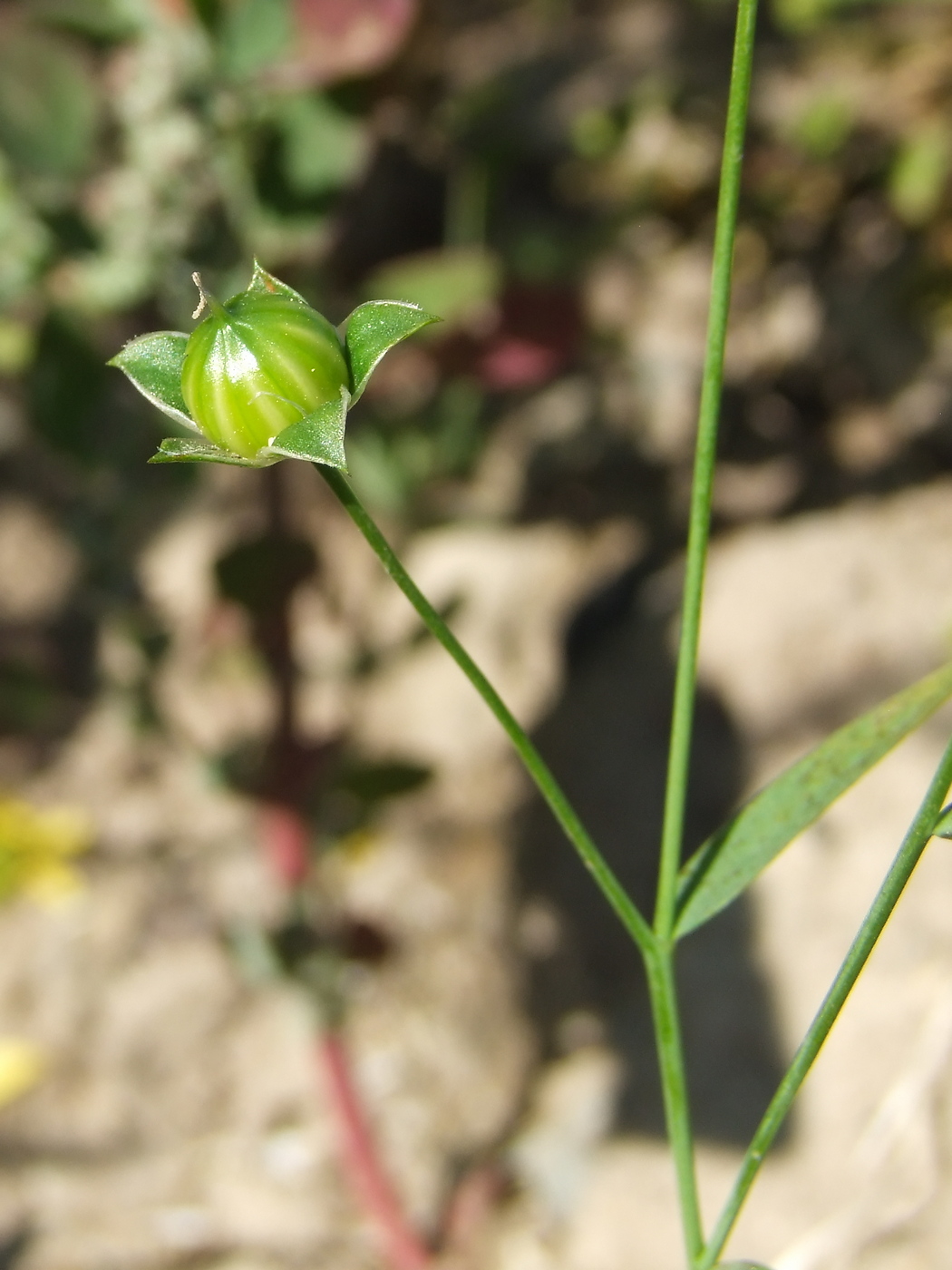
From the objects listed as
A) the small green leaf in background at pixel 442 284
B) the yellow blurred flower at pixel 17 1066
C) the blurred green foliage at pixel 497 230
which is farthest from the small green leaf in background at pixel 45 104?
the yellow blurred flower at pixel 17 1066

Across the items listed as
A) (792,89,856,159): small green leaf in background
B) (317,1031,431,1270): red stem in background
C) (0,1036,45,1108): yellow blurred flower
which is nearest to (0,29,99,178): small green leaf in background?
(317,1031,431,1270): red stem in background

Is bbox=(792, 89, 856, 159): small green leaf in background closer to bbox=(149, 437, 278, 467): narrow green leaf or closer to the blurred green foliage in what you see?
the blurred green foliage

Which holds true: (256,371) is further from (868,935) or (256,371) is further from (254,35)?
(254,35)

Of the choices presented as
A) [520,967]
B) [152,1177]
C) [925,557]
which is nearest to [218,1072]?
[152,1177]

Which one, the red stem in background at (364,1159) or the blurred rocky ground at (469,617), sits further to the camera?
the red stem in background at (364,1159)

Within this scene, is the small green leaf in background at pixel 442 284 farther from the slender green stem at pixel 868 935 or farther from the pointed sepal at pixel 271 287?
the slender green stem at pixel 868 935
